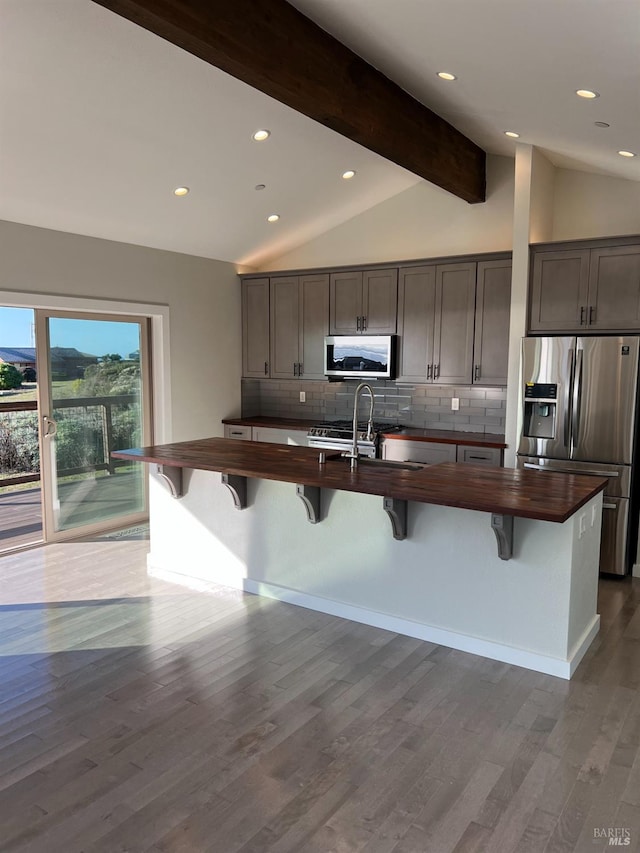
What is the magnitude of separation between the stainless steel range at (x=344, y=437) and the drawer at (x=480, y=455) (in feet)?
2.42

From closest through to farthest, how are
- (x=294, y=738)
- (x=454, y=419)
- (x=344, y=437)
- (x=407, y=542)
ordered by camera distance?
(x=294, y=738)
(x=407, y=542)
(x=344, y=437)
(x=454, y=419)

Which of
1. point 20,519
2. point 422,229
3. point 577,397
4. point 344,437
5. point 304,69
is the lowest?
point 20,519

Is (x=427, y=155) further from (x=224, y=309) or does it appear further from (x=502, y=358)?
(x=224, y=309)

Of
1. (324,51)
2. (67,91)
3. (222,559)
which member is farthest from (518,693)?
(67,91)

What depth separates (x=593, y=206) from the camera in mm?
5172

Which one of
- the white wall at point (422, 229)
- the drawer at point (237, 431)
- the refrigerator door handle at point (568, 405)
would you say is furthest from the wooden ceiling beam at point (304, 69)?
the drawer at point (237, 431)

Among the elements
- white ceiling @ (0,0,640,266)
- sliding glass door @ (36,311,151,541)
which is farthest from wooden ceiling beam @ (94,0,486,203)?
sliding glass door @ (36,311,151,541)

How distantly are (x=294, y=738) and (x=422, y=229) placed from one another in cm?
473

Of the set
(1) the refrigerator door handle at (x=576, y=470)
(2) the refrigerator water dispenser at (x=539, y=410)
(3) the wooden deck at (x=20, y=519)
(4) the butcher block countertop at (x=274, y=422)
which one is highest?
(2) the refrigerator water dispenser at (x=539, y=410)

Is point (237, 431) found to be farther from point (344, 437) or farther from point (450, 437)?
point (450, 437)

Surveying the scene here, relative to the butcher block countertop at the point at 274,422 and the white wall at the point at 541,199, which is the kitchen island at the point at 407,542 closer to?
the butcher block countertop at the point at 274,422

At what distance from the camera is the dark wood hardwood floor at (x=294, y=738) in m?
2.15

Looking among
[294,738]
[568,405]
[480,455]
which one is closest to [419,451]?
[480,455]

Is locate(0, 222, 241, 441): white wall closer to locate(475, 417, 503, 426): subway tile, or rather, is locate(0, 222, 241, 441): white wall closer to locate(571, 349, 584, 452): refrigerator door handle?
locate(475, 417, 503, 426): subway tile
